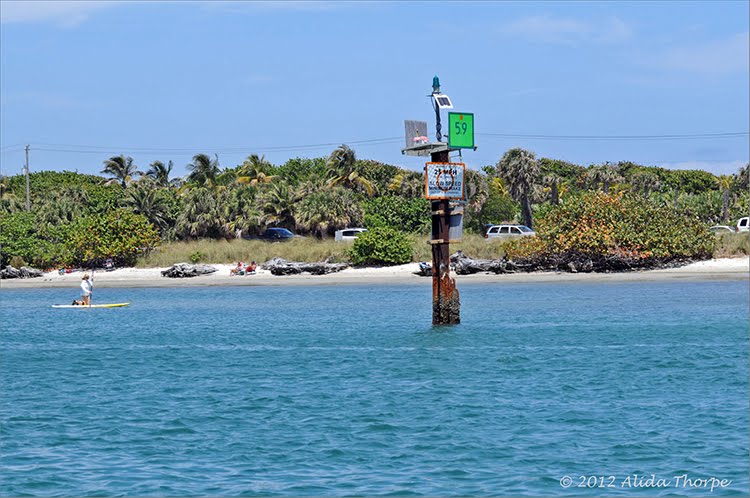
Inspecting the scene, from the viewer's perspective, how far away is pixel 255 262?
62469 mm

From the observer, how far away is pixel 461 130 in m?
30.4

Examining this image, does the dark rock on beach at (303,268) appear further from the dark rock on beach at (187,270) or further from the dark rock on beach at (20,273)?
the dark rock on beach at (20,273)

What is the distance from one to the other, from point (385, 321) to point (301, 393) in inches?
647

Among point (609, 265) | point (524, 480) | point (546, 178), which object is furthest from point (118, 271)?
point (524, 480)

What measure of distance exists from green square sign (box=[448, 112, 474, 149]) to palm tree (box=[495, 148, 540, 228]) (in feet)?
158

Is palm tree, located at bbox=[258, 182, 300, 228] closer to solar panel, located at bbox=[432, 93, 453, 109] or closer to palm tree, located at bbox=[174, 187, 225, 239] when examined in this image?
palm tree, located at bbox=[174, 187, 225, 239]

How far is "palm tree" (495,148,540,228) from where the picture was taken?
78500 mm

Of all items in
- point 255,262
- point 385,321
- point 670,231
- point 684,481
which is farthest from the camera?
point 255,262

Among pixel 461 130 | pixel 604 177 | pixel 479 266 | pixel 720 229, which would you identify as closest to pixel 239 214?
pixel 479 266

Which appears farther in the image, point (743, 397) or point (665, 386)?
point (665, 386)

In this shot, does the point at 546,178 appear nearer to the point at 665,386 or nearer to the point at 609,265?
the point at 609,265

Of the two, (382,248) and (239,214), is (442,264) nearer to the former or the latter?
(382,248)

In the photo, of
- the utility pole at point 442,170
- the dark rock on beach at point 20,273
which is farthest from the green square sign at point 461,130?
the dark rock on beach at point 20,273

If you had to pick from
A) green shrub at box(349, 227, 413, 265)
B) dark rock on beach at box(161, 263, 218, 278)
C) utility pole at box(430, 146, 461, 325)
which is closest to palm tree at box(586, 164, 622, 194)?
green shrub at box(349, 227, 413, 265)
